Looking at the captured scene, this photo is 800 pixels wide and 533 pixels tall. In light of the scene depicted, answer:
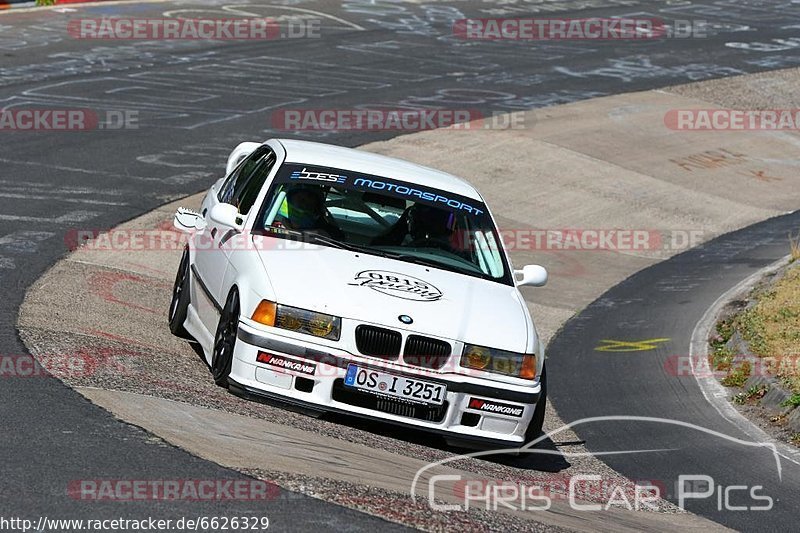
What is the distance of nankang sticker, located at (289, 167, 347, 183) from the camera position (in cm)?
905

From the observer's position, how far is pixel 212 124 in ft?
69.3

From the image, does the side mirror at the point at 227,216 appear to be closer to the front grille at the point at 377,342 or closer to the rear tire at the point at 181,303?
the rear tire at the point at 181,303

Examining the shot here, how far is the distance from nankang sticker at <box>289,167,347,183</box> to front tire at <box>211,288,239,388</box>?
1151 millimetres

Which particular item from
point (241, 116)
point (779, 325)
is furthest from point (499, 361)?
point (241, 116)

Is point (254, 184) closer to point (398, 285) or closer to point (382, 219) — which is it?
point (382, 219)

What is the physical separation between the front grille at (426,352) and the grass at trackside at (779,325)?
390 cm

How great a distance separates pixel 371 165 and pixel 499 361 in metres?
2.18

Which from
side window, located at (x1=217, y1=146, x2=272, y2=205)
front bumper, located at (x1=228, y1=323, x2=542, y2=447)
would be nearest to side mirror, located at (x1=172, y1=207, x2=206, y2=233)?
side window, located at (x1=217, y1=146, x2=272, y2=205)

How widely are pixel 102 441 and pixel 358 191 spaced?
310cm

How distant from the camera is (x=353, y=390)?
301 inches

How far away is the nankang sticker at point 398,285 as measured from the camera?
795 cm

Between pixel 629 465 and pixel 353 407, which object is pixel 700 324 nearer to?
pixel 629 465

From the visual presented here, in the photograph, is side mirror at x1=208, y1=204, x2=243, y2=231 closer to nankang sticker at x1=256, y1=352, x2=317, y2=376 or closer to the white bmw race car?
the white bmw race car

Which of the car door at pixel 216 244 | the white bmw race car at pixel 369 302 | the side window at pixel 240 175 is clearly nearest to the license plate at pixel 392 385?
the white bmw race car at pixel 369 302
